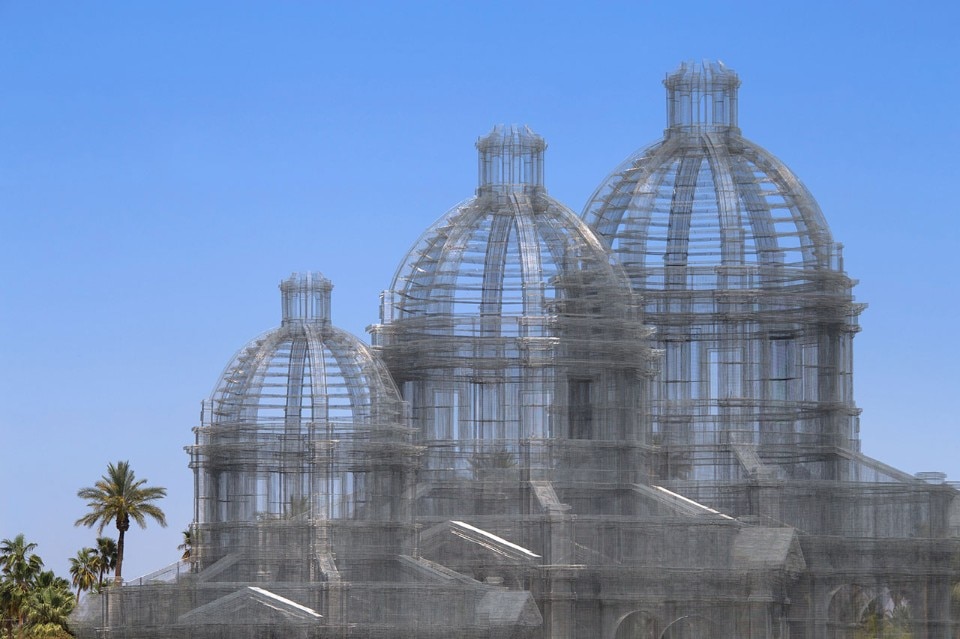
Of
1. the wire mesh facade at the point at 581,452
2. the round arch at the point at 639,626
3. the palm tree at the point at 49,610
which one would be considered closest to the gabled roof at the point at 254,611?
the wire mesh facade at the point at 581,452

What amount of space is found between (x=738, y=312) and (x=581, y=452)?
356 inches

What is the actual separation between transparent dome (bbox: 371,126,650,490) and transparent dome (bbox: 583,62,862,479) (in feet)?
13.4

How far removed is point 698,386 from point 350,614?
2021 cm

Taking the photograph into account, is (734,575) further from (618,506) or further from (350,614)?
(350,614)

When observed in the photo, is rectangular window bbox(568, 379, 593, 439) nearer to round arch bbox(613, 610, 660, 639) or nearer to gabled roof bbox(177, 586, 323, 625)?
round arch bbox(613, 610, 660, 639)

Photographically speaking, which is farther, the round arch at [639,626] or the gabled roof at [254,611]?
the round arch at [639,626]

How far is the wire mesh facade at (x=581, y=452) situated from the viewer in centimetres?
8525

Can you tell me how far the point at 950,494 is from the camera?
91750 mm

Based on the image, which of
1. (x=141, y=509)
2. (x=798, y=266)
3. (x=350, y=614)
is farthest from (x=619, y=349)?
(x=141, y=509)

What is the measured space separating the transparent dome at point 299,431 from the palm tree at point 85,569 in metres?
30.4

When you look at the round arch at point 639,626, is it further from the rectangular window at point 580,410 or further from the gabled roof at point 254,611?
the gabled roof at point 254,611

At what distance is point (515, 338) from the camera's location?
9162 cm

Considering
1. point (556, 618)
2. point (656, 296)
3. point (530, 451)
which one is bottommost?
point (556, 618)

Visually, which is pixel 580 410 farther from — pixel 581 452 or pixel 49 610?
pixel 49 610
